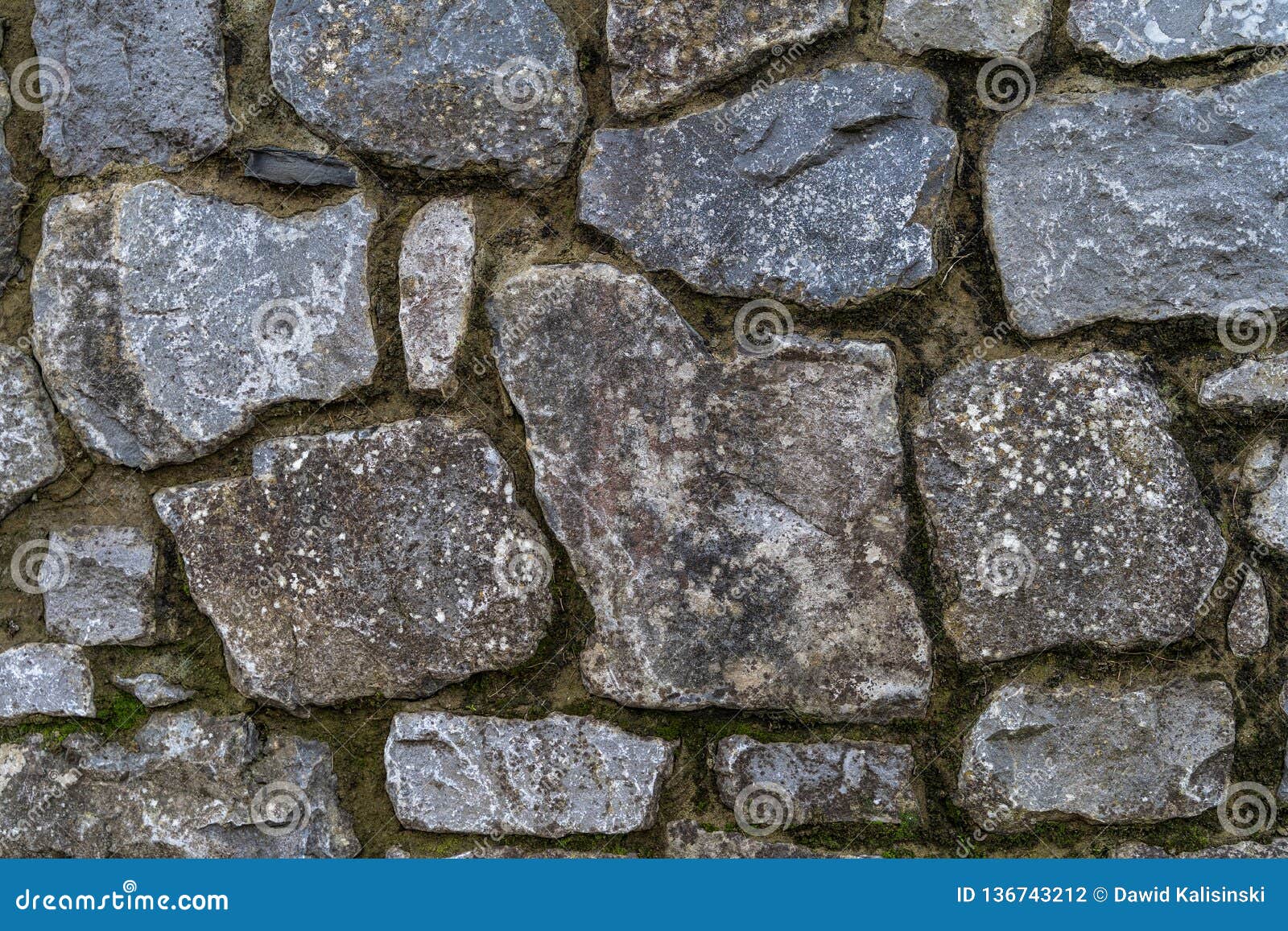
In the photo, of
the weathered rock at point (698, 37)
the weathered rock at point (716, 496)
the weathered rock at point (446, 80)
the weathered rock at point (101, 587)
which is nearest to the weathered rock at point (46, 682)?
the weathered rock at point (101, 587)

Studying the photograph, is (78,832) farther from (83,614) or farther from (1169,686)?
(1169,686)

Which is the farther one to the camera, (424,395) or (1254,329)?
(424,395)

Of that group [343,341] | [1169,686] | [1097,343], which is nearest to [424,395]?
[343,341]

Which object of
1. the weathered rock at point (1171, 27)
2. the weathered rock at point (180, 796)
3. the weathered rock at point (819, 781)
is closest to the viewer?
the weathered rock at point (1171, 27)

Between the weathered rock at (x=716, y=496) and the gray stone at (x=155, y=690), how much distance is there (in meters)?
0.75

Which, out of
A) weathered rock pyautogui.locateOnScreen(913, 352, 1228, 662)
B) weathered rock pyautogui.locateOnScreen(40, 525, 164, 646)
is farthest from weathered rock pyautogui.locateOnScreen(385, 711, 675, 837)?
weathered rock pyautogui.locateOnScreen(913, 352, 1228, 662)

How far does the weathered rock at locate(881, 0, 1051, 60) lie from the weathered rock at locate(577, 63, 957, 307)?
55 mm

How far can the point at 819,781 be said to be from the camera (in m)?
1.71

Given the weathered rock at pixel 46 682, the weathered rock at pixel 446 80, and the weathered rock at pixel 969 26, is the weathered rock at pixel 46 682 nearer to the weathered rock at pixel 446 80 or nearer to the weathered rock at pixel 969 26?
the weathered rock at pixel 446 80

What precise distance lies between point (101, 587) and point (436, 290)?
803 mm

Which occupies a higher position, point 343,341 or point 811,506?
point 343,341

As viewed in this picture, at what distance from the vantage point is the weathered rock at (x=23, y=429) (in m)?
1.85

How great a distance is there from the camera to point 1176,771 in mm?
1662

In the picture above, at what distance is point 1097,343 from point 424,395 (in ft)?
3.61
